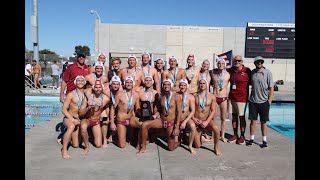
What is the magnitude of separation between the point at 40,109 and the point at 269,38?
73.7 feet

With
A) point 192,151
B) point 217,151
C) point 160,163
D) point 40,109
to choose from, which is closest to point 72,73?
point 160,163

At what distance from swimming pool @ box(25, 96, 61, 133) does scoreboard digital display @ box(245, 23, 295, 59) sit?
772 inches

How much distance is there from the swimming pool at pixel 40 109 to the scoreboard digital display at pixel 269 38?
19600 mm

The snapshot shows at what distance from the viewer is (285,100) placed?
16031 millimetres

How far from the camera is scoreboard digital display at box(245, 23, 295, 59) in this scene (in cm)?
2780

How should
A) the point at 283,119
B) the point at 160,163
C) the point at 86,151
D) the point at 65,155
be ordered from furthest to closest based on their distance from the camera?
the point at 283,119
the point at 86,151
the point at 65,155
the point at 160,163

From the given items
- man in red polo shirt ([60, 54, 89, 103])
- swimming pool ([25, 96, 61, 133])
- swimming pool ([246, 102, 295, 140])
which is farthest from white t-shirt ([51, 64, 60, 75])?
man in red polo shirt ([60, 54, 89, 103])

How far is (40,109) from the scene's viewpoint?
13.2 meters

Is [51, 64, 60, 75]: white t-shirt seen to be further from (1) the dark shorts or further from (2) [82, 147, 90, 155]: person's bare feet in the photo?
(1) the dark shorts

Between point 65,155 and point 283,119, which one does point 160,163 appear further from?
point 283,119
